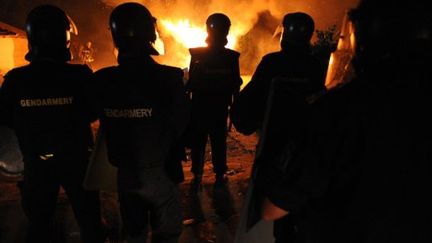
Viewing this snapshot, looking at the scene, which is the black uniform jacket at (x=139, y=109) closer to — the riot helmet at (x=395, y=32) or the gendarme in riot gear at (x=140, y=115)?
the gendarme in riot gear at (x=140, y=115)

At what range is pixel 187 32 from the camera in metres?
15.7

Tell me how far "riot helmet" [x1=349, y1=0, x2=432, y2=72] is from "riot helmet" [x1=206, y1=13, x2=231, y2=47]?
3.36 meters

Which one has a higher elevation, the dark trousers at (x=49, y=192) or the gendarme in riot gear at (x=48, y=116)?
the gendarme in riot gear at (x=48, y=116)

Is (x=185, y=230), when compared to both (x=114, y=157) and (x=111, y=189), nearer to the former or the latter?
(x=111, y=189)

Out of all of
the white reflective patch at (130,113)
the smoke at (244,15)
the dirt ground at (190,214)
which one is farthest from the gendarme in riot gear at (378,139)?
the smoke at (244,15)

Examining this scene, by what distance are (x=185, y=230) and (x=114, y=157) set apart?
5.60ft

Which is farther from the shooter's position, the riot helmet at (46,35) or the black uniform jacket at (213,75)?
the black uniform jacket at (213,75)

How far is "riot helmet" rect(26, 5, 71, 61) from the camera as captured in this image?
8.81 feet

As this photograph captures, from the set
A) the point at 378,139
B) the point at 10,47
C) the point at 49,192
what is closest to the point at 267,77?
the point at 378,139

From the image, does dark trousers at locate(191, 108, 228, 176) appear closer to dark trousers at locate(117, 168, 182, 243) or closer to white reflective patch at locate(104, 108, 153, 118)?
dark trousers at locate(117, 168, 182, 243)

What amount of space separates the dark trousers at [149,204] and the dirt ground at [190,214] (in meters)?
0.97

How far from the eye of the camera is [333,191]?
1.34 m

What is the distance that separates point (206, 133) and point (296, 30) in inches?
82.1

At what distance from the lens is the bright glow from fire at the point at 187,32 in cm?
1490
